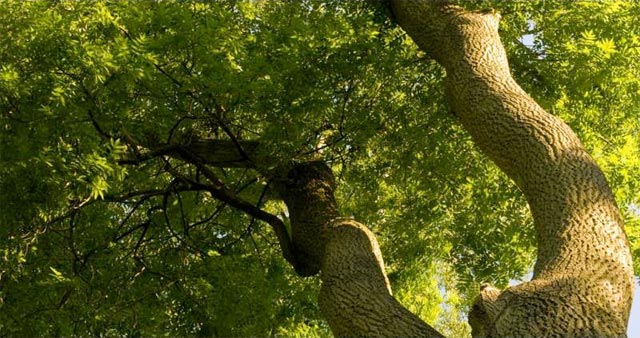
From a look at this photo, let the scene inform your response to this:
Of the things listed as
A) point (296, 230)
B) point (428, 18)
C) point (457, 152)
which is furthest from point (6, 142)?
point (457, 152)

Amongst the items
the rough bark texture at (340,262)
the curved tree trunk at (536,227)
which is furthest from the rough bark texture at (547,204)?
the rough bark texture at (340,262)

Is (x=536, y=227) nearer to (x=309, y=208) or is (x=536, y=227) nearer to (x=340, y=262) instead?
(x=340, y=262)

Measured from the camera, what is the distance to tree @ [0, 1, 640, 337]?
18.2 ft

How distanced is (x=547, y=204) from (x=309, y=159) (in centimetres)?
389

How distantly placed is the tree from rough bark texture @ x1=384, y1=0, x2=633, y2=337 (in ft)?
0.06

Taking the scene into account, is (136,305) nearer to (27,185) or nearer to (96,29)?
(27,185)

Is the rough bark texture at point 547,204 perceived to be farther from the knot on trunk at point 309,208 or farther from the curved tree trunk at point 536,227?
the knot on trunk at point 309,208

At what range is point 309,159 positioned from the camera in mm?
8609

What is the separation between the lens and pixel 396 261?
1073 cm

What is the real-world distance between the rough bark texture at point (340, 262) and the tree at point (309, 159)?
0.02 m

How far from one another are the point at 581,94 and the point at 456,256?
2.64 m

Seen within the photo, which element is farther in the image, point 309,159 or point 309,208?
point 309,159

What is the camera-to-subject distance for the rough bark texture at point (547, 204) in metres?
4.32

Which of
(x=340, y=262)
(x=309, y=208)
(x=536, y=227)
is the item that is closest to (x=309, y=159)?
(x=309, y=208)
